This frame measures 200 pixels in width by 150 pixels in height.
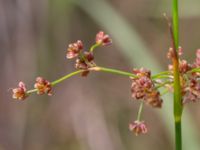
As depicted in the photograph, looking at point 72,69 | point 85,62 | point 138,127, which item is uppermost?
point 72,69

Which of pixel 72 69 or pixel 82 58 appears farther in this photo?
pixel 72 69

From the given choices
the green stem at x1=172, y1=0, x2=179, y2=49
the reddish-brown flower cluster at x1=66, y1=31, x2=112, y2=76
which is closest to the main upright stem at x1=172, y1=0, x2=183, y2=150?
the green stem at x1=172, y1=0, x2=179, y2=49

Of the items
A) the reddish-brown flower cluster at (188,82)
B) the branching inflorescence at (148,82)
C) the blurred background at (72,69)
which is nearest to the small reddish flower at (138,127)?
the branching inflorescence at (148,82)

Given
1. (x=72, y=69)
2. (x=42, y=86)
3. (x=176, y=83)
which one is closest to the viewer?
(x=176, y=83)

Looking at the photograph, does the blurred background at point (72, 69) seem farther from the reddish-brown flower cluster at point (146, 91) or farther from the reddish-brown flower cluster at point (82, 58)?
the reddish-brown flower cluster at point (146, 91)

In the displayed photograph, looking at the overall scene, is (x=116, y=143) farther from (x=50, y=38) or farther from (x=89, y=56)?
(x=89, y=56)

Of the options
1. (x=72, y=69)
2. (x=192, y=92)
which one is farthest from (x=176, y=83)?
(x=72, y=69)

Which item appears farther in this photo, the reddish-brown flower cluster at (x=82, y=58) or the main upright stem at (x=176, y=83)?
the reddish-brown flower cluster at (x=82, y=58)

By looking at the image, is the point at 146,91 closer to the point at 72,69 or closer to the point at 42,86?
the point at 42,86
